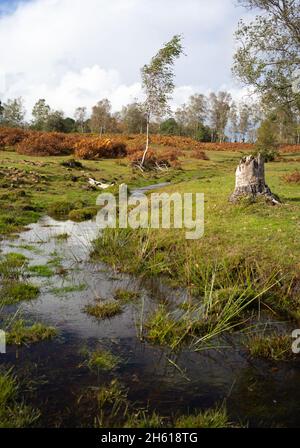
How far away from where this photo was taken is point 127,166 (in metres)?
38.8

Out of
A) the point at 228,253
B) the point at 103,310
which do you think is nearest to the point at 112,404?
→ the point at 103,310

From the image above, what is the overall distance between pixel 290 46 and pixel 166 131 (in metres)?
66.9

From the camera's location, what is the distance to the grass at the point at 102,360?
6531 millimetres

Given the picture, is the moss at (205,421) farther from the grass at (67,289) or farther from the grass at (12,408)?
the grass at (67,289)

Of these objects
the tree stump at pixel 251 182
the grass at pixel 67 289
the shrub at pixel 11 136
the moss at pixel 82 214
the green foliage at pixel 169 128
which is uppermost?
the green foliage at pixel 169 128

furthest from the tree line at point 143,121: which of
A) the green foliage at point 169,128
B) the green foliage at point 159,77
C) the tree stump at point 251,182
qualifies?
the tree stump at point 251,182

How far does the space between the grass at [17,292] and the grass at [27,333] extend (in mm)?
1291

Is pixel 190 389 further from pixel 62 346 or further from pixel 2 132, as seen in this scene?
pixel 2 132

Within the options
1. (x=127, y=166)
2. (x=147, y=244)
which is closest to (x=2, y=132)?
(x=127, y=166)

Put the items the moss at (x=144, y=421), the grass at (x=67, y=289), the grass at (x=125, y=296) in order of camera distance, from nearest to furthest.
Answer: the moss at (x=144, y=421) < the grass at (x=125, y=296) < the grass at (x=67, y=289)

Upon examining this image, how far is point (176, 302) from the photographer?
934 centimetres

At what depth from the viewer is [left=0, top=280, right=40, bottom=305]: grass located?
8.94 metres

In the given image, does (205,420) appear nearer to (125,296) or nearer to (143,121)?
(125,296)

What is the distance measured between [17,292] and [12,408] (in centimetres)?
426
